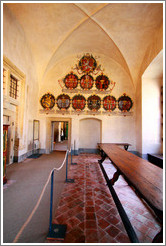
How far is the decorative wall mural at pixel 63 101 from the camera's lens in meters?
8.94

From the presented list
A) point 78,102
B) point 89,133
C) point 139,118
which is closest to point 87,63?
point 78,102

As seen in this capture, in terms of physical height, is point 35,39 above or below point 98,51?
below

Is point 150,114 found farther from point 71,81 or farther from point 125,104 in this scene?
point 71,81

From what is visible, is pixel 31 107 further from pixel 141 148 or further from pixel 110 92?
pixel 141 148

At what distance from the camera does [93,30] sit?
7074 mm

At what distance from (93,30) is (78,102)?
4.34m

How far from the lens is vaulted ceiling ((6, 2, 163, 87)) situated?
5531 millimetres

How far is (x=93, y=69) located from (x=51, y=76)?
315cm

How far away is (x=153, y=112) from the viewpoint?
767cm

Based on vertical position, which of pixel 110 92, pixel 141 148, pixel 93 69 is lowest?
pixel 141 148

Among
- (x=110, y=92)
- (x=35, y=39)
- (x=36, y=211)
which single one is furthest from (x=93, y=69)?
(x=36, y=211)

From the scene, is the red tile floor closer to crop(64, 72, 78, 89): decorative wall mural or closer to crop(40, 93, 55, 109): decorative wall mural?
crop(40, 93, 55, 109): decorative wall mural

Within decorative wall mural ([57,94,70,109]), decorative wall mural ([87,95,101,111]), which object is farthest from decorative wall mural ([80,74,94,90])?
decorative wall mural ([57,94,70,109])

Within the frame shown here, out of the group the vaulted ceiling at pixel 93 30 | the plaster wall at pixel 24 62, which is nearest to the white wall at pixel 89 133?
the plaster wall at pixel 24 62
